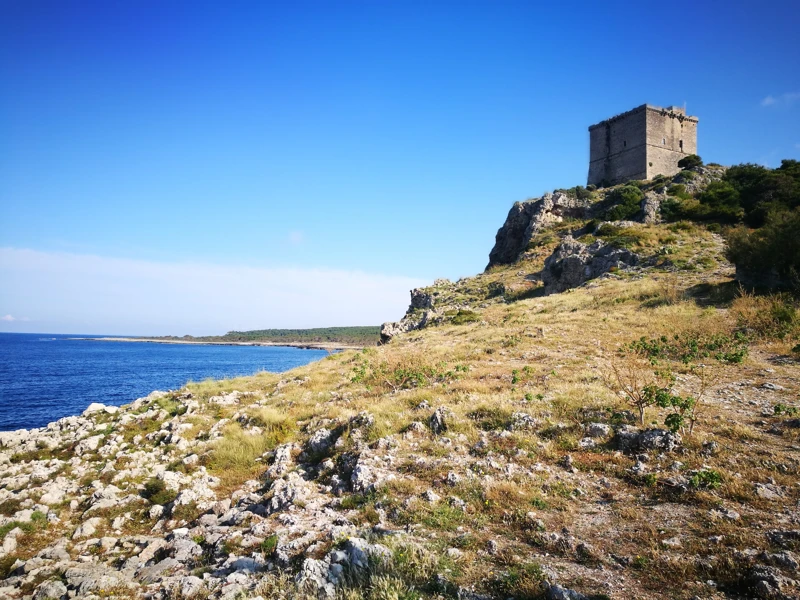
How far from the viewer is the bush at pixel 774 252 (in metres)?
18.9

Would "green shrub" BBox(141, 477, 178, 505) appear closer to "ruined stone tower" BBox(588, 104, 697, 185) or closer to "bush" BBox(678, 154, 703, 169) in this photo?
"ruined stone tower" BBox(588, 104, 697, 185)

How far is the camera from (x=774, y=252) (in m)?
19.7

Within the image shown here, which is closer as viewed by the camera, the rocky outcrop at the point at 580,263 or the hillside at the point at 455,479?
the hillside at the point at 455,479

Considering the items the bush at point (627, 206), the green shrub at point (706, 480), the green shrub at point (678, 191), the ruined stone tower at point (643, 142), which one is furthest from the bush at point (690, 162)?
the green shrub at point (706, 480)

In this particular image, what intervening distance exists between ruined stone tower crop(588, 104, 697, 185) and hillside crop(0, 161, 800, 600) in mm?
46409

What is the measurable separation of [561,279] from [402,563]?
36566mm

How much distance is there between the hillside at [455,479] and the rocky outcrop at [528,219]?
37208mm

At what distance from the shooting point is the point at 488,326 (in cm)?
2459

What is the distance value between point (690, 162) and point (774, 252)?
4582 centimetres

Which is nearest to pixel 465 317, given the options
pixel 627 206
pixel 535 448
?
pixel 535 448

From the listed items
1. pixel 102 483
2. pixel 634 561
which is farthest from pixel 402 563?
pixel 102 483

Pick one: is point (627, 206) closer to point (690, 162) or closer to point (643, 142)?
point (643, 142)

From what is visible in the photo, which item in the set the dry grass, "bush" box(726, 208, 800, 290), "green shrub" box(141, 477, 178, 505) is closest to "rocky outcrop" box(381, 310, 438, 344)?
the dry grass

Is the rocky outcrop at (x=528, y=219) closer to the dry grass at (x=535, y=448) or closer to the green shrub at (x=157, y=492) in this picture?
the dry grass at (x=535, y=448)
